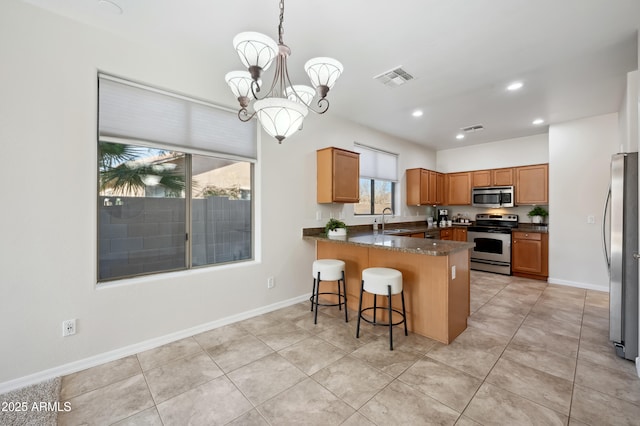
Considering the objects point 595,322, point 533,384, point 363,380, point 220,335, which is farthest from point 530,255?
point 220,335

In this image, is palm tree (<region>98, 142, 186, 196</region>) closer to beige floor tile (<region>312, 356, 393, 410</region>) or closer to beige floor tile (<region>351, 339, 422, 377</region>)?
beige floor tile (<region>312, 356, 393, 410</region>)

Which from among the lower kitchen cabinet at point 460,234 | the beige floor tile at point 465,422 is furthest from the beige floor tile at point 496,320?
the lower kitchen cabinet at point 460,234

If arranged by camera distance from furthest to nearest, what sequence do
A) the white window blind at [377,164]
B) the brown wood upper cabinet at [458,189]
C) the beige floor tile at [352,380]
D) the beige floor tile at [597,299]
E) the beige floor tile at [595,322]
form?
the brown wood upper cabinet at [458,189], the white window blind at [377,164], the beige floor tile at [597,299], the beige floor tile at [595,322], the beige floor tile at [352,380]

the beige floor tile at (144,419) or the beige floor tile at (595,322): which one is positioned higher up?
the beige floor tile at (595,322)

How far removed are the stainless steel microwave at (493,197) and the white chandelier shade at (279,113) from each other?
553cm

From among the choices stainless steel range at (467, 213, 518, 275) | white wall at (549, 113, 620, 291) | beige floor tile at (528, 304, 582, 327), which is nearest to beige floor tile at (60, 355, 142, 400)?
beige floor tile at (528, 304, 582, 327)

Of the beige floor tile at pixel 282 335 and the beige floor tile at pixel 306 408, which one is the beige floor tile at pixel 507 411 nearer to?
the beige floor tile at pixel 306 408

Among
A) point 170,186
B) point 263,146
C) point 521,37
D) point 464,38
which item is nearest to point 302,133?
point 263,146

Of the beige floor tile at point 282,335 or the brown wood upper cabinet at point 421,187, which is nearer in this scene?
the beige floor tile at point 282,335

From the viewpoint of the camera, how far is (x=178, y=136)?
2.81 meters

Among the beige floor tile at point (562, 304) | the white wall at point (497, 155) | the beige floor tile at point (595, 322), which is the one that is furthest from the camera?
the white wall at point (497, 155)

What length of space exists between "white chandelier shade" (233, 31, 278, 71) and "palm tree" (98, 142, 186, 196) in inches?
67.4

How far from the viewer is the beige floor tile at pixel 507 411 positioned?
5.47 feet

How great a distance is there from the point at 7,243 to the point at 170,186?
1.23m
